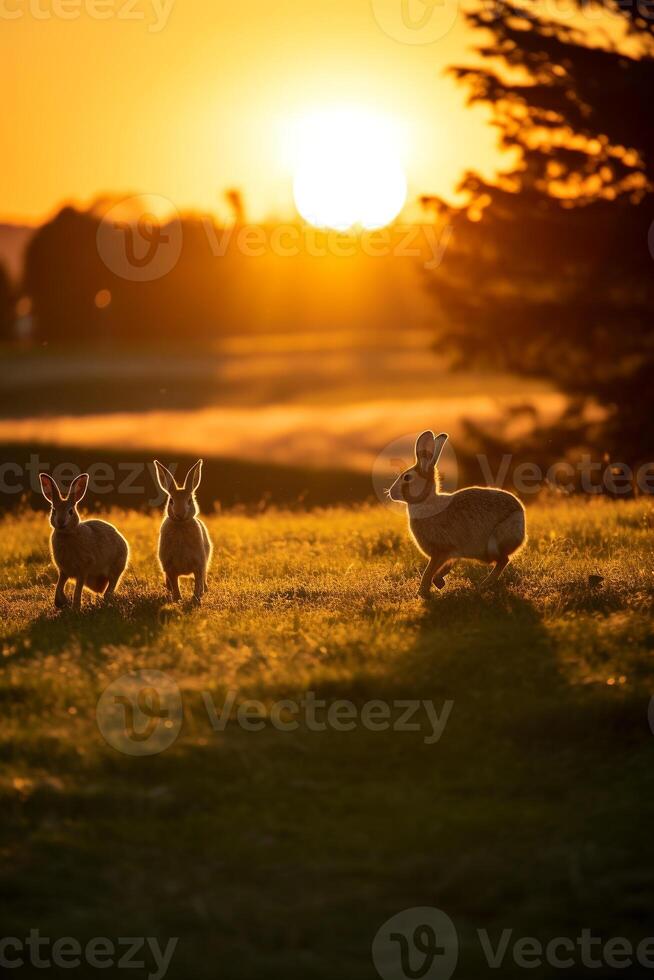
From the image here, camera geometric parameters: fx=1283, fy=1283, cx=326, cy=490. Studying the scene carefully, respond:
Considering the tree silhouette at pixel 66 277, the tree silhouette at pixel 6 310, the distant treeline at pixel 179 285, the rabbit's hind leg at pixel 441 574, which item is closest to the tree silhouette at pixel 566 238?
the rabbit's hind leg at pixel 441 574

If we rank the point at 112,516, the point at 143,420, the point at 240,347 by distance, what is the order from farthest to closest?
the point at 240,347 < the point at 143,420 < the point at 112,516

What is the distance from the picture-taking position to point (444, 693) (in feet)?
33.6

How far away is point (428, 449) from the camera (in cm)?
1304

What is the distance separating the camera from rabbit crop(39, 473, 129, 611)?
13.2m

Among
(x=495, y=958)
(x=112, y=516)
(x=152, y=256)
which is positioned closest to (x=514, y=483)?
(x=112, y=516)

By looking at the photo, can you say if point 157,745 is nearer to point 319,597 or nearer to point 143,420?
point 319,597

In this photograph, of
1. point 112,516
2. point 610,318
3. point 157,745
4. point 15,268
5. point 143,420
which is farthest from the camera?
point 15,268

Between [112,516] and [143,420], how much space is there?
94.8 ft

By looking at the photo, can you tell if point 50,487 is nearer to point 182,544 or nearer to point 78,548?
point 78,548

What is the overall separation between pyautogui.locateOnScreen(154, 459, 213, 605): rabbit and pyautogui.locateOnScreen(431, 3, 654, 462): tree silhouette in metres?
Answer: 14.6

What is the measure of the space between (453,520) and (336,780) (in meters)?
4.50

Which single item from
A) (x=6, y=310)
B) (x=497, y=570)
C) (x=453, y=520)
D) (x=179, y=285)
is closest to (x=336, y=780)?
(x=453, y=520)

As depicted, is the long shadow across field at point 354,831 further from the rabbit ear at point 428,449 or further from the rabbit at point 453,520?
the rabbit ear at point 428,449

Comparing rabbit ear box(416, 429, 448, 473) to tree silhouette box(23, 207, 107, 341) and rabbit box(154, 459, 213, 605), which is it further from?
tree silhouette box(23, 207, 107, 341)
